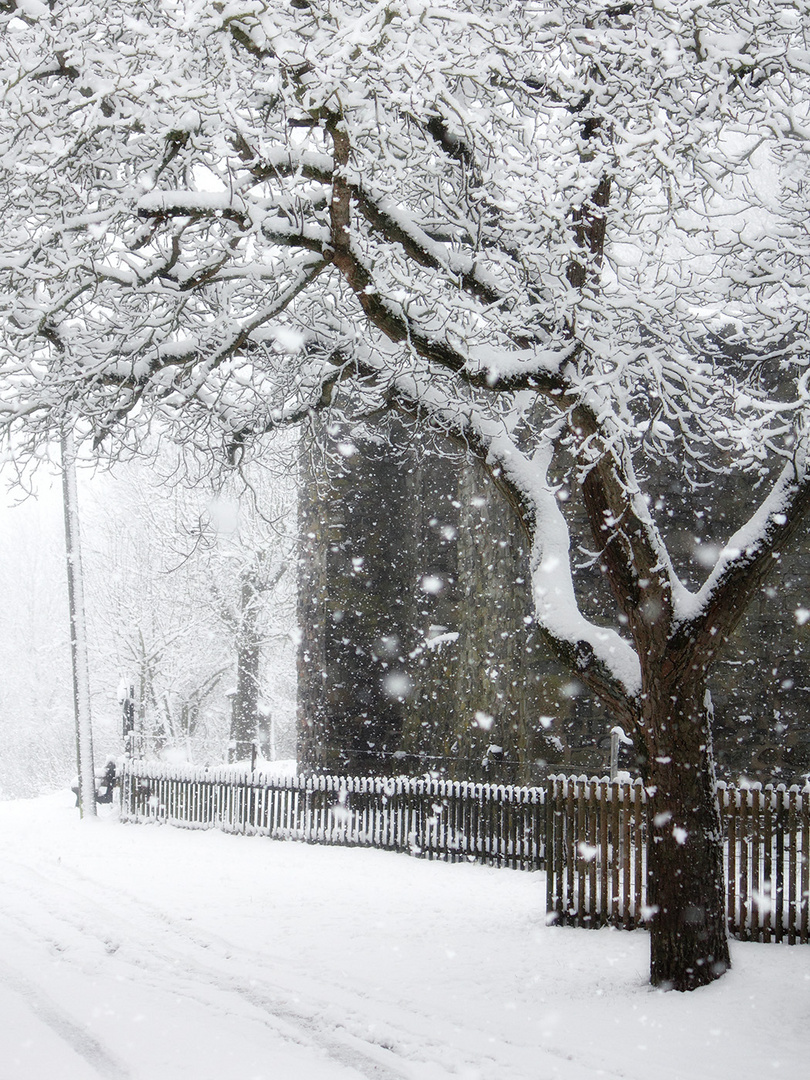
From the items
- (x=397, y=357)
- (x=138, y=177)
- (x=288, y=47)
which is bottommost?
(x=397, y=357)

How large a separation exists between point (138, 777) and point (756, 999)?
46.1ft

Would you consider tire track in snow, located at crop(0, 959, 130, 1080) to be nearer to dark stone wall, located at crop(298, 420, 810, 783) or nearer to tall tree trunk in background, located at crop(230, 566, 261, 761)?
dark stone wall, located at crop(298, 420, 810, 783)

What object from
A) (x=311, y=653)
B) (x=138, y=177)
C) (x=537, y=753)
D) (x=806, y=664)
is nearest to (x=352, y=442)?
(x=311, y=653)

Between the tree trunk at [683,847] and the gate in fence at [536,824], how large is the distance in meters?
0.60

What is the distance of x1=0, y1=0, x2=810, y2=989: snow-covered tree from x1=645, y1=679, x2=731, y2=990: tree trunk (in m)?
0.02

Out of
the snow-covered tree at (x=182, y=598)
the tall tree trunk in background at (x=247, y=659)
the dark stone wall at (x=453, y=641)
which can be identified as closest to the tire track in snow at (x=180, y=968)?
the dark stone wall at (x=453, y=641)

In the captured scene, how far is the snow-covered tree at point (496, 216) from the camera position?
6016mm

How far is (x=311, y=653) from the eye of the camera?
16.6 meters

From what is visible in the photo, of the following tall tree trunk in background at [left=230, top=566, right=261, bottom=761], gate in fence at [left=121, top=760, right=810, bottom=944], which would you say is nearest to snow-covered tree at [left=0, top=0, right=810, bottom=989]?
gate in fence at [left=121, top=760, right=810, bottom=944]

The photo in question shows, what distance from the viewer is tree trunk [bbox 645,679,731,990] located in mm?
6371

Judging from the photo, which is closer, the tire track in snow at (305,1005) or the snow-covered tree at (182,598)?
the tire track in snow at (305,1005)

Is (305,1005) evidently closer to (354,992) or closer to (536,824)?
(354,992)

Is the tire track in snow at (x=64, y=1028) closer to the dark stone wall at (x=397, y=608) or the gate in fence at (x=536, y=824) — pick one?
the gate in fence at (x=536, y=824)

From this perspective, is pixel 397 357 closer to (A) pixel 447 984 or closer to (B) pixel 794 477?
(B) pixel 794 477
